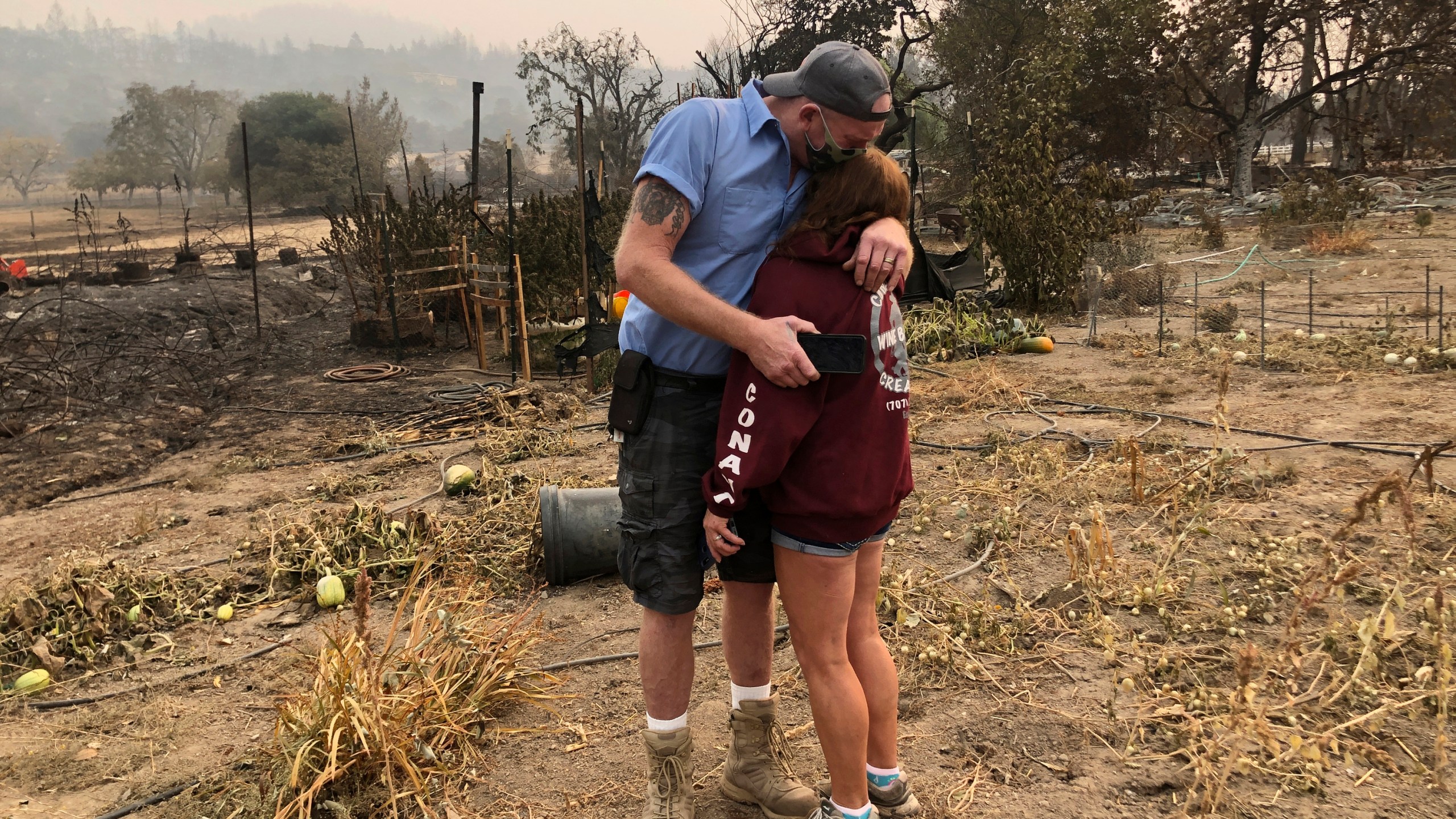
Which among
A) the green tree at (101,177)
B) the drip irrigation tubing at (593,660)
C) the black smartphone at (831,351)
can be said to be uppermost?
the green tree at (101,177)

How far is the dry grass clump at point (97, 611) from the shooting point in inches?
145

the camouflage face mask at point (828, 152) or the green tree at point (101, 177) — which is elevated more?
the green tree at point (101, 177)

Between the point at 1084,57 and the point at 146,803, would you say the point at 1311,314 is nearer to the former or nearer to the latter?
the point at 146,803

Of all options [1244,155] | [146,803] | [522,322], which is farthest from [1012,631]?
[1244,155]

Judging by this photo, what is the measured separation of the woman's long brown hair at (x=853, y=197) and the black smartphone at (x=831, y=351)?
0.72ft

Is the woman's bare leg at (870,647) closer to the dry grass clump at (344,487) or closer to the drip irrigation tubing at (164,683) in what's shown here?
the drip irrigation tubing at (164,683)

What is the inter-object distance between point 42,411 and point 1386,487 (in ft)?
31.5

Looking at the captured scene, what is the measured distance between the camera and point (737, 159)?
2.14 metres

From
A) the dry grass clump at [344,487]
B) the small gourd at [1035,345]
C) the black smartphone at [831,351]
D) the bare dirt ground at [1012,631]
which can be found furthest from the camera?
the small gourd at [1035,345]

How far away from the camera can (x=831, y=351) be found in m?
1.92

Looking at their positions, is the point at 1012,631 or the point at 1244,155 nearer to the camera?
the point at 1012,631

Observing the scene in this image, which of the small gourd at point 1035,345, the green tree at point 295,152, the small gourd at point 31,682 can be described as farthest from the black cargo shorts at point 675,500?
the green tree at point 295,152

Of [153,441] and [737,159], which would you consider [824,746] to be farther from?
[153,441]

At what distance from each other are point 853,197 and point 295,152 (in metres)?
54.1
